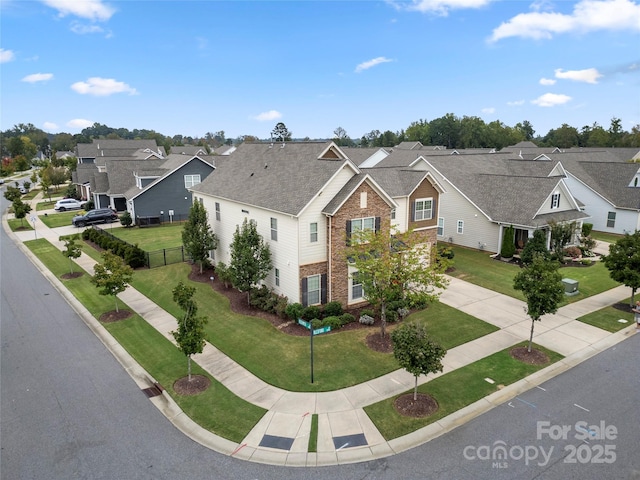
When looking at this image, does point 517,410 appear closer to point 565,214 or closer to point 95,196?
point 565,214

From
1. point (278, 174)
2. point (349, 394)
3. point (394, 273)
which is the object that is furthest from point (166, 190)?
point (349, 394)

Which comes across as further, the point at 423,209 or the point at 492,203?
the point at 492,203

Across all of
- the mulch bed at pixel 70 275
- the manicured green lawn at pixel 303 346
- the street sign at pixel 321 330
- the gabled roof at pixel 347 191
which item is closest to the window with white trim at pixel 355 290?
the manicured green lawn at pixel 303 346

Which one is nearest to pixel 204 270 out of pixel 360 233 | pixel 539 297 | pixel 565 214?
pixel 360 233

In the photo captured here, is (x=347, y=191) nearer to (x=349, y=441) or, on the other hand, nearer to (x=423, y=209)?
(x=423, y=209)

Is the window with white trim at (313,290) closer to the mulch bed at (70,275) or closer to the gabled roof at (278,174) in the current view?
the gabled roof at (278,174)
